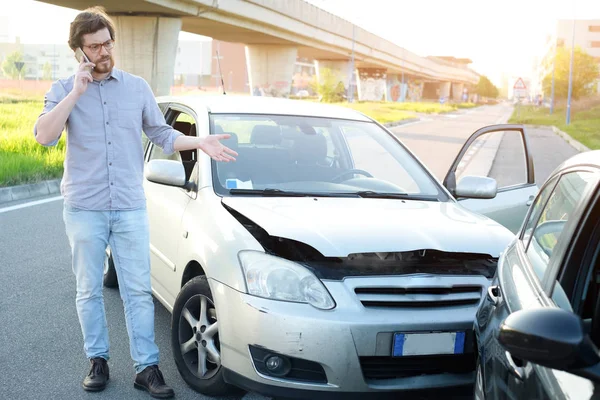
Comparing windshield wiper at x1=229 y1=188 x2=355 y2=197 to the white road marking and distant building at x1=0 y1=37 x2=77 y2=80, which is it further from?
distant building at x1=0 y1=37 x2=77 y2=80

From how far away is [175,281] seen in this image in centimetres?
436

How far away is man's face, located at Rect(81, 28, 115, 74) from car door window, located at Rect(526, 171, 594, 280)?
211cm

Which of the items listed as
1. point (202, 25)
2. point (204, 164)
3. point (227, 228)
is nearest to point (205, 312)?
point (227, 228)

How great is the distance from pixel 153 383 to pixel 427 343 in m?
1.37

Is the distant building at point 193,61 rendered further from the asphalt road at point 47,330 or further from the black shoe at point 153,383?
the black shoe at point 153,383

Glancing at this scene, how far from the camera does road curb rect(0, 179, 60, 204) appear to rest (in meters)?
11.0

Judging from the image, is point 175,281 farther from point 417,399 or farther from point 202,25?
point 202,25

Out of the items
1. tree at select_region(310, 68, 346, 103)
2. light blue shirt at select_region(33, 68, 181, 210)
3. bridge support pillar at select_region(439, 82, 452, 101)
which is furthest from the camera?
bridge support pillar at select_region(439, 82, 452, 101)

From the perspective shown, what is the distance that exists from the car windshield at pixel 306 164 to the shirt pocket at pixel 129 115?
57 centimetres

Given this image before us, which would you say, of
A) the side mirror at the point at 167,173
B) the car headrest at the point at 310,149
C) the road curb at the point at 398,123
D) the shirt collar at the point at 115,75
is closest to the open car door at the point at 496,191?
the car headrest at the point at 310,149

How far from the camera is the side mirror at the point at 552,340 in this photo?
5.40 feet

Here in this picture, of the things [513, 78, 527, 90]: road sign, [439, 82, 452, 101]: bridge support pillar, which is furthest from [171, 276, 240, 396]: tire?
[439, 82, 452, 101]: bridge support pillar

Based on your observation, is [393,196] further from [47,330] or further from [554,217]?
[47,330]

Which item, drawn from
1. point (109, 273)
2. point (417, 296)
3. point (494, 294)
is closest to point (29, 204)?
point (109, 273)
